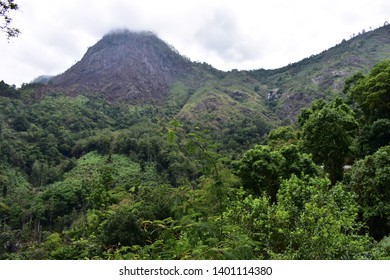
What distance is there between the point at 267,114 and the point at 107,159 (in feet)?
187

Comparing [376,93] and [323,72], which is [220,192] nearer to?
[376,93]

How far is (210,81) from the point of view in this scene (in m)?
143

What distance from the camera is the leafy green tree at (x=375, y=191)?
12625 mm

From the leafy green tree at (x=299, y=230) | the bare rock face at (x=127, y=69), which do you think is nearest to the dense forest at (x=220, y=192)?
the leafy green tree at (x=299, y=230)

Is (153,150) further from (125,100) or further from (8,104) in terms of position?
(125,100)

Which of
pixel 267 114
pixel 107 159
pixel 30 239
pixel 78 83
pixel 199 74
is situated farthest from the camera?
pixel 199 74

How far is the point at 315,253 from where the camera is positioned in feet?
19.8

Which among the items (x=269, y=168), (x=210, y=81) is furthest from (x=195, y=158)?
(x=210, y=81)

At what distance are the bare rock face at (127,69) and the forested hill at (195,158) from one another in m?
0.87

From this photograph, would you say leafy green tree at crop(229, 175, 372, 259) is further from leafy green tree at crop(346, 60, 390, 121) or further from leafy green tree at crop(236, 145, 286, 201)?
leafy green tree at crop(346, 60, 390, 121)

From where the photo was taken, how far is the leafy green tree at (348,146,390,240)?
1262cm

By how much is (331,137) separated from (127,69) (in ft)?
447

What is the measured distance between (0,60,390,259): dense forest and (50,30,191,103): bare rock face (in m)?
58.1

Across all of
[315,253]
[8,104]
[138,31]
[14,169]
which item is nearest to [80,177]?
[14,169]
